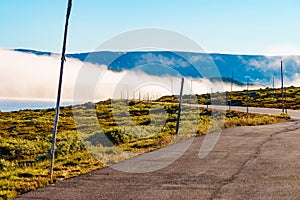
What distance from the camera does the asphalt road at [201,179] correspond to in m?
9.15

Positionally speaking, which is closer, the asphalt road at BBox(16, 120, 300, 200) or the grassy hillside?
the asphalt road at BBox(16, 120, 300, 200)

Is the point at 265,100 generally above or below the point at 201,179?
above

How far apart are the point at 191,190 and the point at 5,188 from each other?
172 inches

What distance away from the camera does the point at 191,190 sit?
9.50m

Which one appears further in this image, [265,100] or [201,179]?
[265,100]

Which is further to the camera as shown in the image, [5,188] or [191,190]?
[5,188]

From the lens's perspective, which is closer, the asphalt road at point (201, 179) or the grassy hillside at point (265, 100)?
the asphalt road at point (201, 179)

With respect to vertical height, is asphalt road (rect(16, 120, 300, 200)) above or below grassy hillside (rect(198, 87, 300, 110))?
below

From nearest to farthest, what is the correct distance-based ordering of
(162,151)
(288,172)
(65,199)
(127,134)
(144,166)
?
(65,199)
(288,172)
(144,166)
(162,151)
(127,134)

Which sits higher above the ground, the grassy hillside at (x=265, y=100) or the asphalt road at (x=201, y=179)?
the grassy hillside at (x=265, y=100)

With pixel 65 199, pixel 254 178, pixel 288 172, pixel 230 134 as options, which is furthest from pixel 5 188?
pixel 230 134

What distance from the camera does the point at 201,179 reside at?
1071 centimetres

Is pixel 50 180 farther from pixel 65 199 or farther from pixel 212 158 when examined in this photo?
pixel 212 158

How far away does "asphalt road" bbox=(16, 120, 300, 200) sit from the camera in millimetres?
9148
